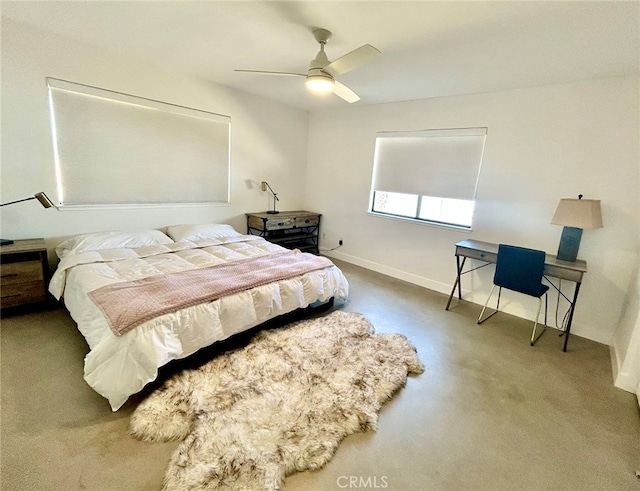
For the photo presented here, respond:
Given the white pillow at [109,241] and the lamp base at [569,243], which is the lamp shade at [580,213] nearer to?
the lamp base at [569,243]

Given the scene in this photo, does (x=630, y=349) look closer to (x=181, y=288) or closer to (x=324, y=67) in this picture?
(x=324, y=67)

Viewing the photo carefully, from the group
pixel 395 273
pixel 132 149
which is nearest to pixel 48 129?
pixel 132 149

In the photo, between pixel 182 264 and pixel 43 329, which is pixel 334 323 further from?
pixel 43 329

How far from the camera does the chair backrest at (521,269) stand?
102 inches

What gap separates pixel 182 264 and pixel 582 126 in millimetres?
3920

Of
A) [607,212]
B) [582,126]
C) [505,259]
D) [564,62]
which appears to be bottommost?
[505,259]

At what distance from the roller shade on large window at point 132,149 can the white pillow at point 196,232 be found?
0.44 m

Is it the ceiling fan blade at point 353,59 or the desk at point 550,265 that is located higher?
the ceiling fan blade at point 353,59

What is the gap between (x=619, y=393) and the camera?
2.11m

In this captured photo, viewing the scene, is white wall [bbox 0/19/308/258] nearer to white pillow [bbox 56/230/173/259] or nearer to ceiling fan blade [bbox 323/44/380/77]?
white pillow [bbox 56/230/173/259]

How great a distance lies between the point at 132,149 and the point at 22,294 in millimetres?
1766

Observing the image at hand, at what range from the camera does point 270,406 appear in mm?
1723

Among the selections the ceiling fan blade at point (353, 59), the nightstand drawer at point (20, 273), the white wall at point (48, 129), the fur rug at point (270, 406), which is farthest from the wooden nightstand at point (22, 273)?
the ceiling fan blade at point (353, 59)

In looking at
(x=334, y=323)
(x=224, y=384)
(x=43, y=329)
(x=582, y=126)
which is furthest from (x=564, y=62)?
(x=43, y=329)
